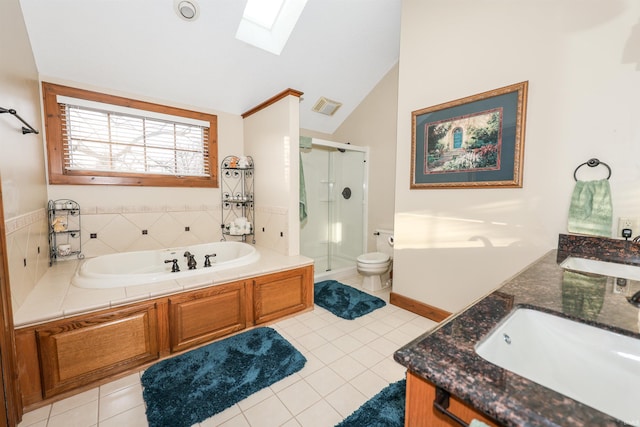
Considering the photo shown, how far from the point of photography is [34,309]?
1.56 metres

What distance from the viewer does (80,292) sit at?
5.94 ft

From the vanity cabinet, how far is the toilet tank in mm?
2746

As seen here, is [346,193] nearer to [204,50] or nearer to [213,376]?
[204,50]

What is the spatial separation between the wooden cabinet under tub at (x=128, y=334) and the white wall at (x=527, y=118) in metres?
1.52

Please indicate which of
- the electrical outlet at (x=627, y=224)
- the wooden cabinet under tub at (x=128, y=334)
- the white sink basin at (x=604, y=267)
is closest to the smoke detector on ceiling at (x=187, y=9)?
the wooden cabinet under tub at (x=128, y=334)

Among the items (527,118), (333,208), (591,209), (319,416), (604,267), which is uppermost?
(527,118)

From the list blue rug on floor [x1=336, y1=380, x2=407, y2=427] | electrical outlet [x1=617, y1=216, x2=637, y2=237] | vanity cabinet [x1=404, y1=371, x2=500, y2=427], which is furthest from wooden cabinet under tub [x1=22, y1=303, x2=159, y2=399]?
electrical outlet [x1=617, y1=216, x2=637, y2=237]

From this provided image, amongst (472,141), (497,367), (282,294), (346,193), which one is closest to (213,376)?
(282,294)

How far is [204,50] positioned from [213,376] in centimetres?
278

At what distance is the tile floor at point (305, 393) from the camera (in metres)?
1.45

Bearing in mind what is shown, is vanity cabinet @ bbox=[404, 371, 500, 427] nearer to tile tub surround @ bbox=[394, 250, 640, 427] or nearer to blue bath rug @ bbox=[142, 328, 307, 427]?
tile tub surround @ bbox=[394, 250, 640, 427]

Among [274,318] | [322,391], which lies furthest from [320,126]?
[322,391]

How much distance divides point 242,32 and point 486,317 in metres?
2.97

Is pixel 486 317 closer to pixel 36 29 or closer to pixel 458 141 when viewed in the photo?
pixel 458 141
